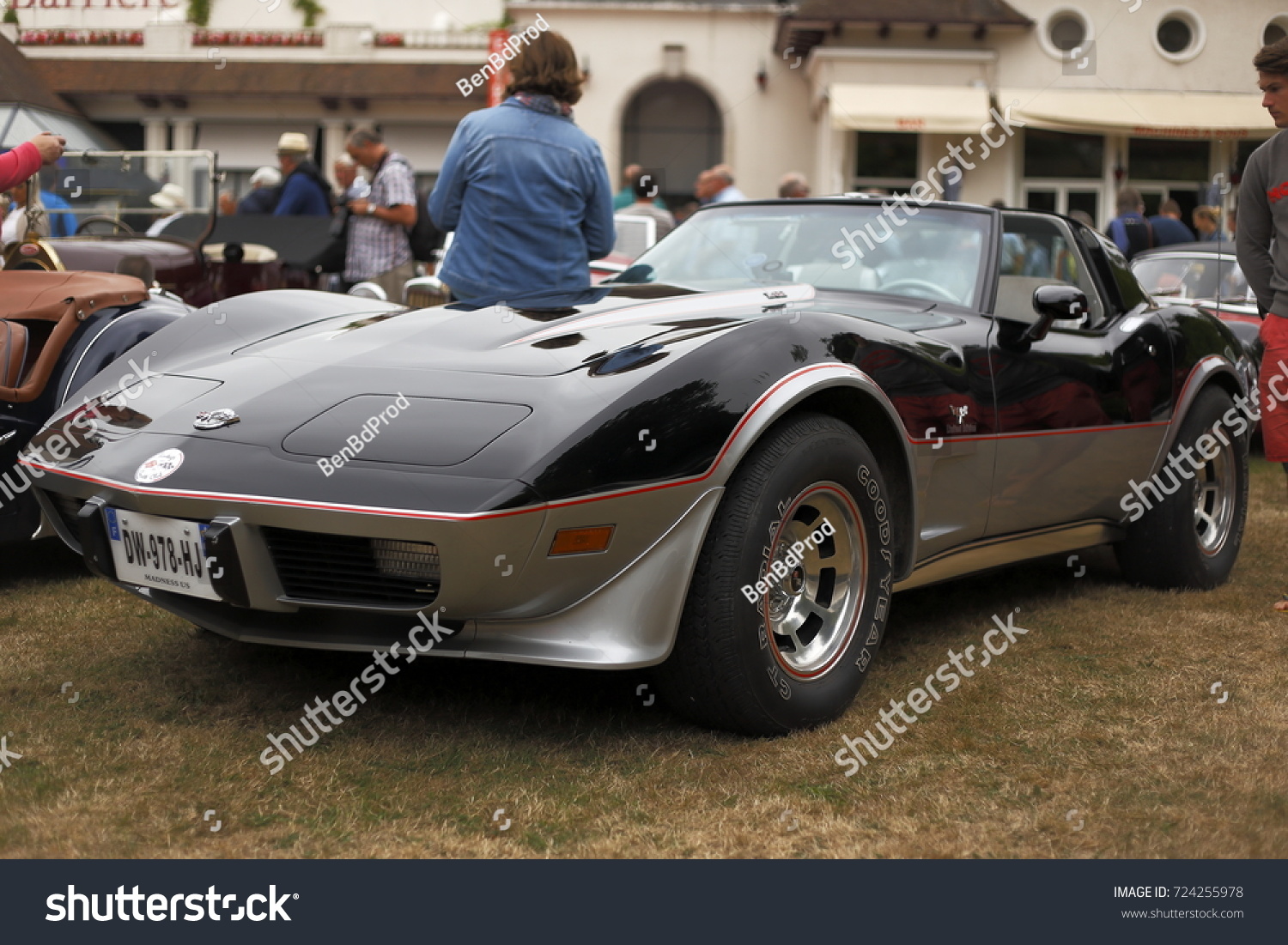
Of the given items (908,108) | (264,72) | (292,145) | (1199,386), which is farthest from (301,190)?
(264,72)


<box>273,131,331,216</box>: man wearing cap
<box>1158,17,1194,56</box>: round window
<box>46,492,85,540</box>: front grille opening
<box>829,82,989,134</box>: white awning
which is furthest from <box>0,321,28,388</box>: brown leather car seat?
<box>1158,17,1194,56</box>: round window

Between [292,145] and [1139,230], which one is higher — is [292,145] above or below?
above

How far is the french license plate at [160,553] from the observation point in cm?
270

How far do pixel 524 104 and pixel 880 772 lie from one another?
2.55 meters

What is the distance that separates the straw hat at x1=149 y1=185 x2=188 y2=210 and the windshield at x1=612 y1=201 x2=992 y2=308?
3.53 meters

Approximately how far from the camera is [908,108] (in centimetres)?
2309

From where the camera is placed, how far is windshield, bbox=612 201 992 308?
395cm

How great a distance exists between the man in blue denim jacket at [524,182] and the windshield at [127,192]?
9.48 feet

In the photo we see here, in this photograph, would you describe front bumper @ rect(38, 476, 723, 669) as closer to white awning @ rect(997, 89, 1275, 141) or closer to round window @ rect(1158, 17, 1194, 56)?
white awning @ rect(997, 89, 1275, 141)

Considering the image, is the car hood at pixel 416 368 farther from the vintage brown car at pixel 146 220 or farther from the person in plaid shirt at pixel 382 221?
the person in plaid shirt at pixel 382 221

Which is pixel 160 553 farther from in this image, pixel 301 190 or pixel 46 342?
pixel 301 190

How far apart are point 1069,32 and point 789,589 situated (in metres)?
23.8

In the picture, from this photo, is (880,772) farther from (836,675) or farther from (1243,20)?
(1243,20)
